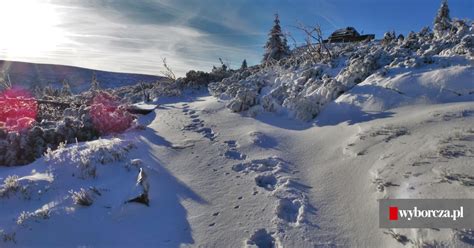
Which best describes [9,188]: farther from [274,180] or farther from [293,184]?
[293,184]

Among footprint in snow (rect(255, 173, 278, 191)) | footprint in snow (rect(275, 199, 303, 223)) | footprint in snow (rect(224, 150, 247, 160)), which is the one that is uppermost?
footprint in snow (rect(224, 150, 247, 160))

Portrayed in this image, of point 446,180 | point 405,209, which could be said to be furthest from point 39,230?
point 446,180

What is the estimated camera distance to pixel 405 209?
3.71m

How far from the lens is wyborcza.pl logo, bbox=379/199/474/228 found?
3357mm

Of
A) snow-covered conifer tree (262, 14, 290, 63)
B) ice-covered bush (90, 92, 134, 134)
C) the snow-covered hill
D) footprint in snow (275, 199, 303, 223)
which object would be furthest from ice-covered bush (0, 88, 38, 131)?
the snow-covered hill

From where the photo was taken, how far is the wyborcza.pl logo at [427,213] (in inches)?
132

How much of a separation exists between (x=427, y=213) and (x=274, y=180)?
2.21 m

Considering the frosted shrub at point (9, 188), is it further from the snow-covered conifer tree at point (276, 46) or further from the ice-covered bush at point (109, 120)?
the snow-covered conifer tree at point (276, 46)

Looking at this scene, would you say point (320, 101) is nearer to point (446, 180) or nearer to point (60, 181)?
point (446, 180)

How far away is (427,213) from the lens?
11.6 ft

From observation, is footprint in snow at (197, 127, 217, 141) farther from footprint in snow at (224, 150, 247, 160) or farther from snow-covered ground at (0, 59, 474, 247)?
footprint in snow at (224, 150, 247, 160)

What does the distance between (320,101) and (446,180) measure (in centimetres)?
453

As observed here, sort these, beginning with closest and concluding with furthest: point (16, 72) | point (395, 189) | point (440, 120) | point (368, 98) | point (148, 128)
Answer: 1. point (395, 189)
2. point (440, 120)
3. point (368, 98)
4. point (148, 128)
5. point (16, 72)

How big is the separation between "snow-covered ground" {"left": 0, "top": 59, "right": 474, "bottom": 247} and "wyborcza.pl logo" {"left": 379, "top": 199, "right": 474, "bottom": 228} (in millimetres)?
95
